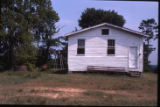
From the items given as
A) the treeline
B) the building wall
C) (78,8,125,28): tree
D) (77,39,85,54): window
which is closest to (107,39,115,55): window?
the building wall

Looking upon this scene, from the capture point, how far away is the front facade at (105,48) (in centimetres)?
1412

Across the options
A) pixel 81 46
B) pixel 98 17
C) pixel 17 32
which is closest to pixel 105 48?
Result: pixel 81 46

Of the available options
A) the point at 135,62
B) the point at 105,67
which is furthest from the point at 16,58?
the point at 135,62

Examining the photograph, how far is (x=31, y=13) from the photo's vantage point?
58.3ft

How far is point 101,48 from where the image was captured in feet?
47.2

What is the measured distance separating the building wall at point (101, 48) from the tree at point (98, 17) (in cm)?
1107

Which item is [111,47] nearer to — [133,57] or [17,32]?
[133,57]

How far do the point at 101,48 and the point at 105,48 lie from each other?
31 cm

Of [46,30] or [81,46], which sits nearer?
[81,46]

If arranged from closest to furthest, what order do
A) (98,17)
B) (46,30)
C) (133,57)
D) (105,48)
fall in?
(133,57) < (105,48) < (46,30) < (98,17)

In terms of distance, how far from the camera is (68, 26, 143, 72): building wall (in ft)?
46.5

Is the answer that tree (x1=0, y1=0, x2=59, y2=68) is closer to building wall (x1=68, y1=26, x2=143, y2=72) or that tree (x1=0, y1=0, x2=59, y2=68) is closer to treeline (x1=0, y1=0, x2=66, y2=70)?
treeline (x1=0, y1=0, x2=66, y2=70)

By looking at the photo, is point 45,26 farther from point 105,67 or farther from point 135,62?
point 135,62

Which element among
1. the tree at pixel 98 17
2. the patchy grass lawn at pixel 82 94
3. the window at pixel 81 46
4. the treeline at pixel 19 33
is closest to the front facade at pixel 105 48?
the window at pixel 81 46
